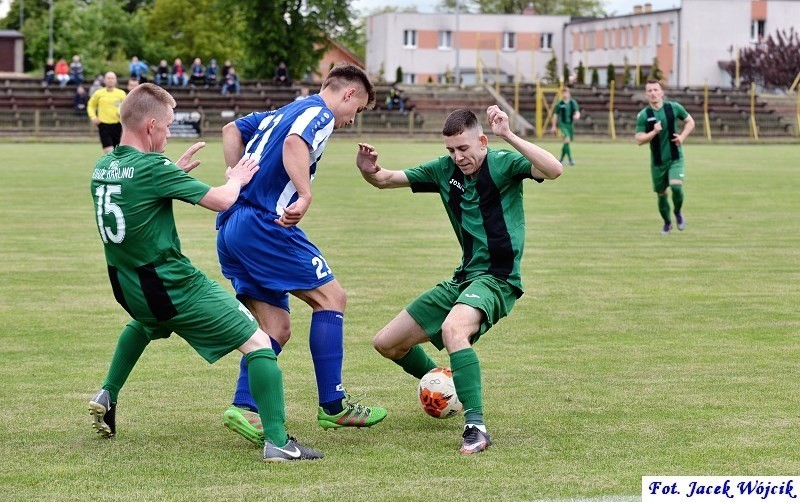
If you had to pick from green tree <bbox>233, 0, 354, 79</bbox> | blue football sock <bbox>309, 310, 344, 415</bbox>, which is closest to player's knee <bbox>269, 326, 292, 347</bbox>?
blue football sock <bbox>309, 310, 344, 415</bbox>

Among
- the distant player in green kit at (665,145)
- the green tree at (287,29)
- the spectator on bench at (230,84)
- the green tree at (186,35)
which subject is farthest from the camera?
the green tree at (186,35)

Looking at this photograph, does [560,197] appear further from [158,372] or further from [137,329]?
[137,329]

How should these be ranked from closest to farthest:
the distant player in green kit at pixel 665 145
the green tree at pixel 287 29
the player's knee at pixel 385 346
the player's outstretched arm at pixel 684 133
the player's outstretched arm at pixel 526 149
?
the player's outstretched arm at pixel 526 149, the player's knee at pixel 385 346, the player's outstretched arm at pixel 684 133, the distant player in green kit at pixel 665 145, the green tree at pixel 287 29

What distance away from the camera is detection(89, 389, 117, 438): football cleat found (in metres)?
6.08

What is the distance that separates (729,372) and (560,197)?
1532 cm

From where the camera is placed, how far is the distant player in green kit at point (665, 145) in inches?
668

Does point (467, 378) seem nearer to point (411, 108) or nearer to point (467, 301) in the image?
point (467, 301)

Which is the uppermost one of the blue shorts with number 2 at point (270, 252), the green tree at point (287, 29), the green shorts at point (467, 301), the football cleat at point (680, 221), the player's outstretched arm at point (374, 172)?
the green tree at point (287, 29)

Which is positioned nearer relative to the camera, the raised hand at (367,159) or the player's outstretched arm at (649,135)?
the raised hand at (367,159)

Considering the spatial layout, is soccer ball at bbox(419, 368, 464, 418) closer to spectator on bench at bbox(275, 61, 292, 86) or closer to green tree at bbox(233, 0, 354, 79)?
spectator on bench at bbox(275, 61, 292, 86)

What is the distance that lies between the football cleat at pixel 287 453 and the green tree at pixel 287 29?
61.9m

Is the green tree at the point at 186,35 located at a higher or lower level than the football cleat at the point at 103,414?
higher

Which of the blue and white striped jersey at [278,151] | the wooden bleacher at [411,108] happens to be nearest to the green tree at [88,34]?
the wooden bleacher at [411,108]

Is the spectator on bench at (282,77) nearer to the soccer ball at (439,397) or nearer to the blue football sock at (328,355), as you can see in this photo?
the soccer ball at (439,397)
